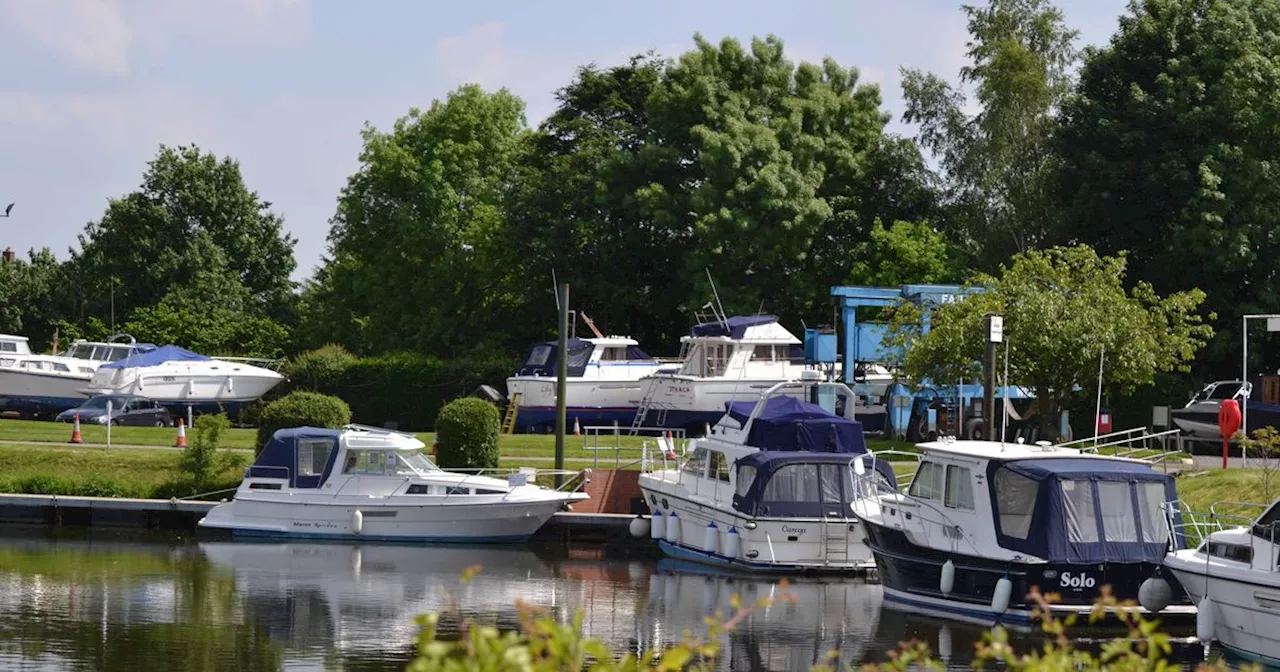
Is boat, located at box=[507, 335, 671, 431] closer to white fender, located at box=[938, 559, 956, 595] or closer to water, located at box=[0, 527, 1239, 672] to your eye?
water, located at box=[0, 527, 1239, 672]

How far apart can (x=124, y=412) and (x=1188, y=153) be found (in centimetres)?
3185

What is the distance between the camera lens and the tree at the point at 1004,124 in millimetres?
55125

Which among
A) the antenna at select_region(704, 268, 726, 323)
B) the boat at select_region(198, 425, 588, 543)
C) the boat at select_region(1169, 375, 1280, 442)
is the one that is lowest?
the boat at select_region(198, 425, 588, 543)

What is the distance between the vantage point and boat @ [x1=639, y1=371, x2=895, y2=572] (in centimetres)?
3091

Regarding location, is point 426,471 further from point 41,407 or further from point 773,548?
point 41,407

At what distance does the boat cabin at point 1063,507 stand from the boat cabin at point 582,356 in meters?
26.8

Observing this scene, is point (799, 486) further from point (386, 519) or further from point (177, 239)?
point (177, 239)

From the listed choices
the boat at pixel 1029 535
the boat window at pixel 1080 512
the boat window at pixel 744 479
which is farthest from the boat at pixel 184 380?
the boat window at pixel 1080 512

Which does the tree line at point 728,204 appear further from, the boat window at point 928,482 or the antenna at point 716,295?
the boat window at point 928,482

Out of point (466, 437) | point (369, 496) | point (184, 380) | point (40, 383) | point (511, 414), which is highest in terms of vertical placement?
point (184, 380)

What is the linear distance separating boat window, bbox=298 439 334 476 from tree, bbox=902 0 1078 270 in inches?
1063

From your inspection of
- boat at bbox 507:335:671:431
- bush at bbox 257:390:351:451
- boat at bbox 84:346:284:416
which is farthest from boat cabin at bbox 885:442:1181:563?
boat at bbox 84:346:284:416

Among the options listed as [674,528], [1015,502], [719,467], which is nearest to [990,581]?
[1015,502]

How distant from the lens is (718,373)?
50594mm
